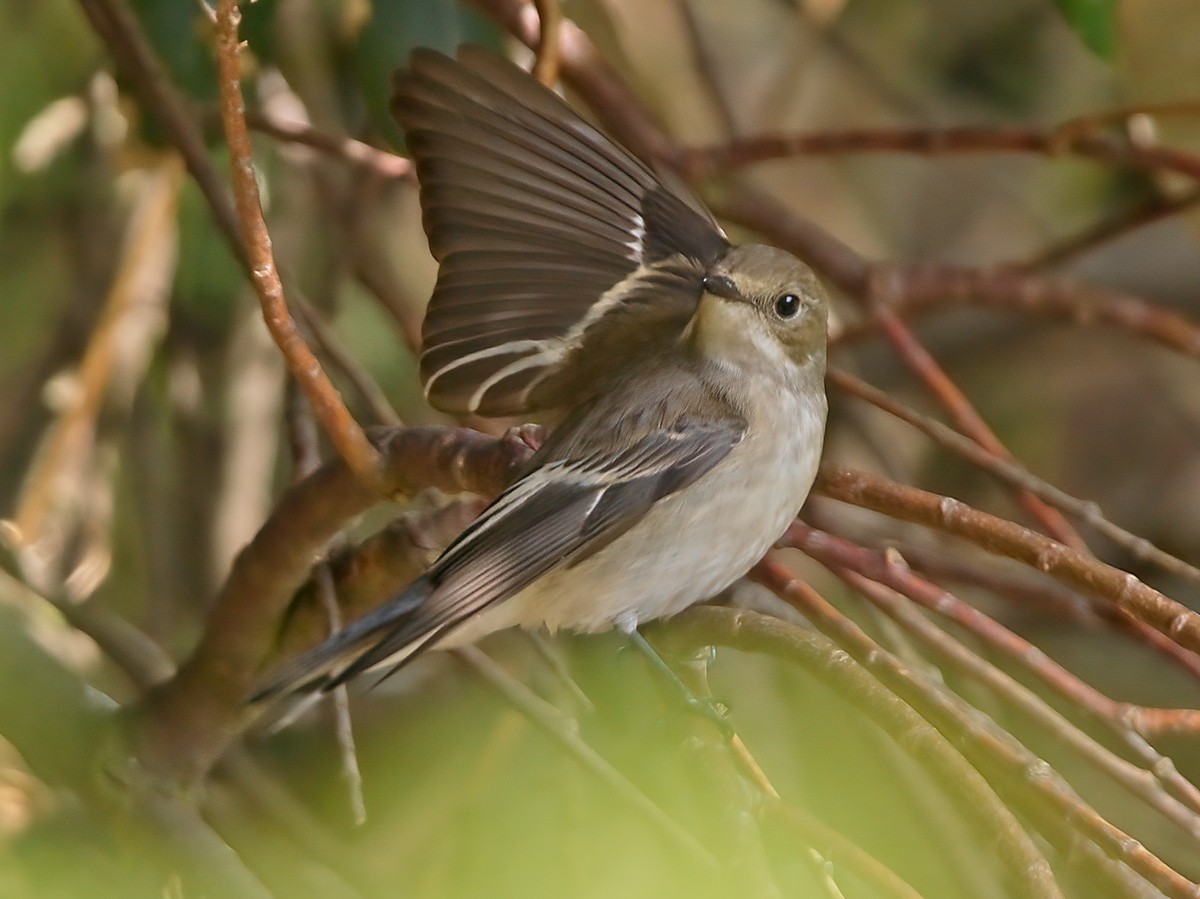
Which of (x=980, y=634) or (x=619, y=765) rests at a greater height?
(x=619, y=765)

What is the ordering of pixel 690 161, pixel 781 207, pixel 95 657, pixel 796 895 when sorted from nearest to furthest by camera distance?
pixel 796 895, pixel 95 657, pixel 690 161, pixel 781 207

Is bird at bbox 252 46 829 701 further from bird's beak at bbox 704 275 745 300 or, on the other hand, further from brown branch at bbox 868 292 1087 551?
brown branch at bbox 868 292 1087 551

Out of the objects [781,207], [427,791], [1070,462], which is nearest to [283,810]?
[427,791]

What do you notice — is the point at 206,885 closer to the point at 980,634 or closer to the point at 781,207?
the point at 980,634

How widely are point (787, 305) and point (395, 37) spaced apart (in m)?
0.68

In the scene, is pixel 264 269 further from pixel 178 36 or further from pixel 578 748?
pixel 178 36

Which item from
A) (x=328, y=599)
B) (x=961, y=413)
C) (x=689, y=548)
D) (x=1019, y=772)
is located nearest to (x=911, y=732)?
(x=1019, y=772)

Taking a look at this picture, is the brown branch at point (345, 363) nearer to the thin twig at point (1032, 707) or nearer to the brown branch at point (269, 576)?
the brown branch at point (269, 576)

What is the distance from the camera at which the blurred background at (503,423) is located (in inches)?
65.7

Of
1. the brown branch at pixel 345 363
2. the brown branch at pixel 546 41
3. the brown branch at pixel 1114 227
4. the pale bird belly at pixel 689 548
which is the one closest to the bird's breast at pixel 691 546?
the pale bird belly at pixel 689 548

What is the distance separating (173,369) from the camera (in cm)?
273

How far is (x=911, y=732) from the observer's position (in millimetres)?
1224

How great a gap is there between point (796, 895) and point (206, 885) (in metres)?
0.87

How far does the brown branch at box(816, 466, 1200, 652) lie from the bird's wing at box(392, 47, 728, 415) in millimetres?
628
